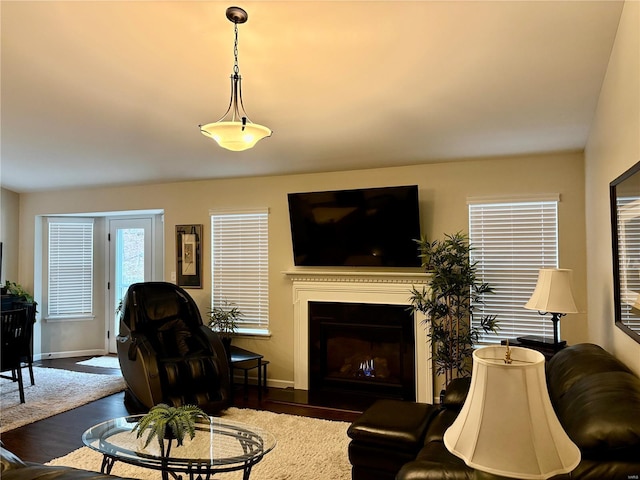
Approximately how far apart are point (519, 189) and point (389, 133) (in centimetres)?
137

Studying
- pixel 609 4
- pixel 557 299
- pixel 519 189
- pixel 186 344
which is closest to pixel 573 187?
pixel 519 189

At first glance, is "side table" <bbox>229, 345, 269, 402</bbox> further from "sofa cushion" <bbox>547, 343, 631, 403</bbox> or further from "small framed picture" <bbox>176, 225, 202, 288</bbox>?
"sofa cushion" <bbox>547, 343, 631, 403</bbox>

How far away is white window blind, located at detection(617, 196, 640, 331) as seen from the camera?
2.17 meters

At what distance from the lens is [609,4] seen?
247 cm

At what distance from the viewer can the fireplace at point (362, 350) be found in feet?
15.7

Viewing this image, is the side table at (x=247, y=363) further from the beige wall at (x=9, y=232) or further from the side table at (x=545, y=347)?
the beige wall at (x=9, y=232)

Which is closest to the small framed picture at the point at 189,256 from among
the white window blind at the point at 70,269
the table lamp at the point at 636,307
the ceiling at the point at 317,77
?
the ceiling at the point at 317,77

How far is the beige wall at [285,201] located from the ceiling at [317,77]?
0.63ft

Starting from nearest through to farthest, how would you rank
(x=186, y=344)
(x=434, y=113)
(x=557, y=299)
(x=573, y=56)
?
1. (x=573, y=56)
2. (x=557, y=299)
3. (x=434, y=113)
4. (x=186, y=344)

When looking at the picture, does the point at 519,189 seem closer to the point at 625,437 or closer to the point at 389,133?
the point at 389,133

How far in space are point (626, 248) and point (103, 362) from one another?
21.3ft

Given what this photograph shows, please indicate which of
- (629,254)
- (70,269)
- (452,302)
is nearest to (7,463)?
(629,254)

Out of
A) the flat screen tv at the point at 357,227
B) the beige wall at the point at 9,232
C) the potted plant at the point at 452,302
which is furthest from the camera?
the beige wall at the point at 9,232

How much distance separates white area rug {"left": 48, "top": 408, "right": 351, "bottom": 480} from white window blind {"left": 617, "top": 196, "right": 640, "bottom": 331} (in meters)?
1.98
